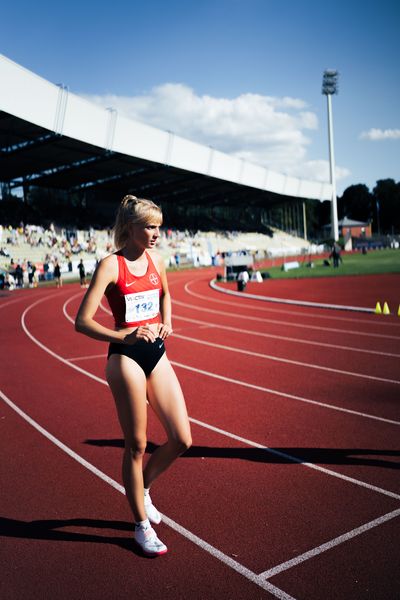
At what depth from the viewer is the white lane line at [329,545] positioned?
3.00 m

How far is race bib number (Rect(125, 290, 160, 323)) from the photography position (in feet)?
10.1

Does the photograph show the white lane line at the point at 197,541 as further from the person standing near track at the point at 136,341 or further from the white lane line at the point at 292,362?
the white lane line at the point at 292,362

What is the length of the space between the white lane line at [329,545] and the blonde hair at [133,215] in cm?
229

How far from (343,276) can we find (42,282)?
21053 mm

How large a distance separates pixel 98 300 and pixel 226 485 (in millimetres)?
2202

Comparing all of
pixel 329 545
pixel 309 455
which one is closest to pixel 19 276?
pixel 309 455

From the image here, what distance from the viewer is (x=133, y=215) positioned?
10.0 feet

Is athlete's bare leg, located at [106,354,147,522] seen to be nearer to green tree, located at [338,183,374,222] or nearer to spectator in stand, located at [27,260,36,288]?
spectator in stand, located at [27,260,36,288]

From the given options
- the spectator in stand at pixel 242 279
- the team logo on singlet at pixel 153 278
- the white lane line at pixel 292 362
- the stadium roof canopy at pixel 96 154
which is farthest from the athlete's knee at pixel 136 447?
the stadium roof canopy at pixel 96 154

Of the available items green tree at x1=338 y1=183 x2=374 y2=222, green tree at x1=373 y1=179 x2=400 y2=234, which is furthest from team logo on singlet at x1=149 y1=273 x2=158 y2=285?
green tree at x1=338 y1=183 x2=374 y2=222

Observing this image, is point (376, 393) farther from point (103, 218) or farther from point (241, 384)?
point (103, 218)

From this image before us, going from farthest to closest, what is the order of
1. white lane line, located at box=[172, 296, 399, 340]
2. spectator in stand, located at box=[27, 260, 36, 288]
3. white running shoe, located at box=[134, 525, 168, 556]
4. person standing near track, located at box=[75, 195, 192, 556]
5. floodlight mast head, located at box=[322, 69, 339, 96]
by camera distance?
floodlight mast head, located at box=[322, 69, 339, 96] < spectator in stand, located at box=[27, 260, 36, 288] < white lane line, located at box=[172, 296, 399, 340] < white running shoe, located at box=[134, 525, 168, 556] < person standing near track, located at box=[75, 195, 192, 556]

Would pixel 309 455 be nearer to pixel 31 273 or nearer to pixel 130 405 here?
pixel 130 405

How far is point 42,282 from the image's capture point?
34.8 meters
